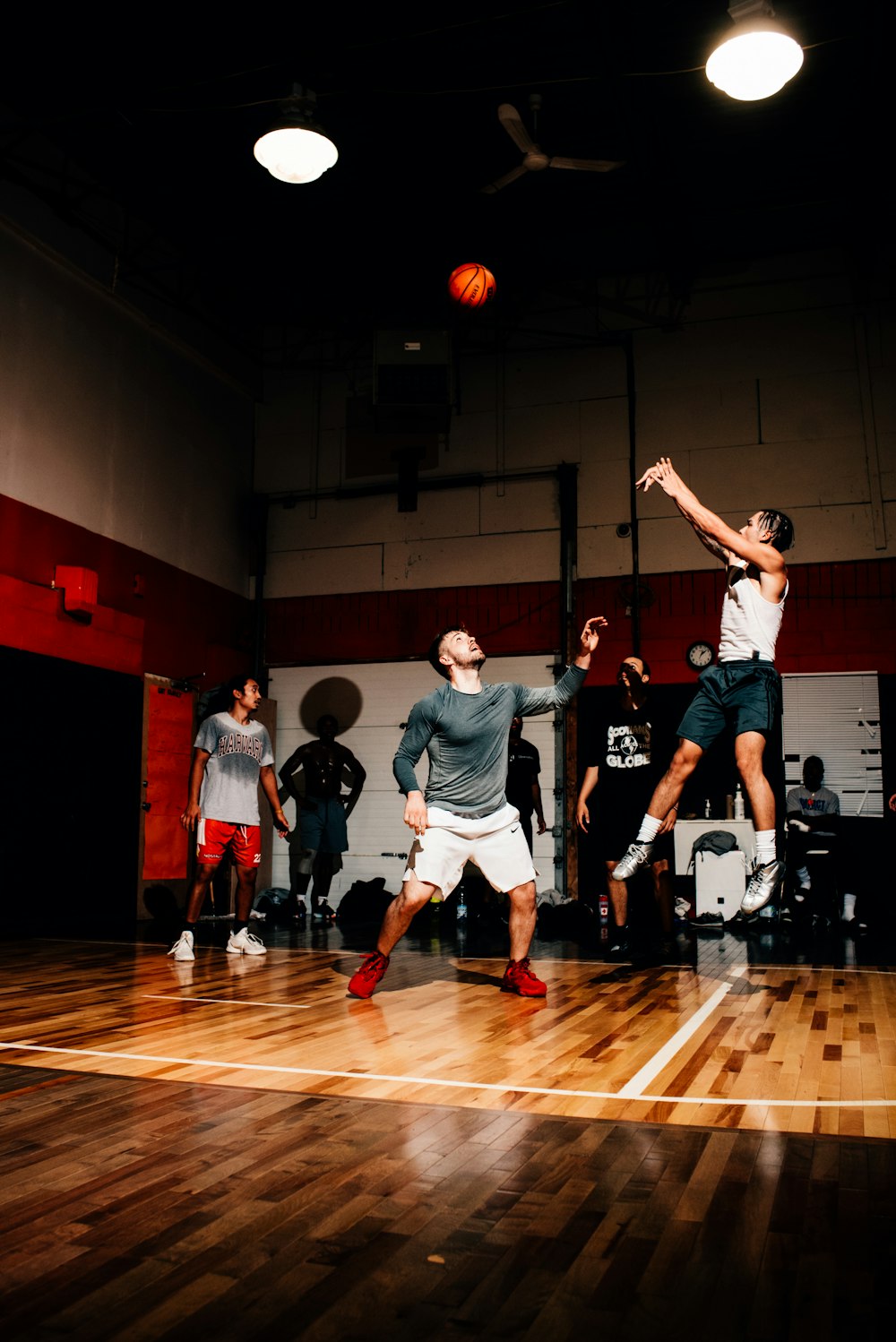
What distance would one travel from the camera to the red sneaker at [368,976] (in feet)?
16.8

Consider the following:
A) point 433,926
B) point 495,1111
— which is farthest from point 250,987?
point 433,926

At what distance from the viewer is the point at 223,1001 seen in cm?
506

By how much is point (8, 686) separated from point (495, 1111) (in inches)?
319

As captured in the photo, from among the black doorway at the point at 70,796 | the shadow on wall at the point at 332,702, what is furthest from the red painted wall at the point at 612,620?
the black doorway at the point at 70,796

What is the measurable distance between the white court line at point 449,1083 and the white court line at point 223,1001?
1.17 m

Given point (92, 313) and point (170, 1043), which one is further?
point (92, 313)

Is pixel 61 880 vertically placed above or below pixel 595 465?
below

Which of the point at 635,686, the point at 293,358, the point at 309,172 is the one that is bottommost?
the point at 635,686

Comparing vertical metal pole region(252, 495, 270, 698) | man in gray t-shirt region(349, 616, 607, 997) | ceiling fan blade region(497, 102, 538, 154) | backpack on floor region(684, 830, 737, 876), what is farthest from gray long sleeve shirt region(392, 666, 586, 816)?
vertical metal pole region(252, 495, 270, 698)

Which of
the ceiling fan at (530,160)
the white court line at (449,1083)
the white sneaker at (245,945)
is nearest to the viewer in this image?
the white court line at (449,1083)

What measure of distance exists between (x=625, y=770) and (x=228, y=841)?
2690 millimetres

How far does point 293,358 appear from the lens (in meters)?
14.1

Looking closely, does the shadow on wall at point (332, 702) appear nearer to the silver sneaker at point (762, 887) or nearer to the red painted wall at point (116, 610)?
the red painted wall at point (116, 610)

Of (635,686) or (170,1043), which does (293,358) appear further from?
(170,1043)
